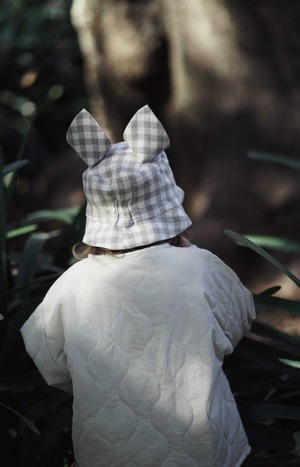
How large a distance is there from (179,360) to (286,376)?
773 millimetres

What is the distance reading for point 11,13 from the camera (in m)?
9.11

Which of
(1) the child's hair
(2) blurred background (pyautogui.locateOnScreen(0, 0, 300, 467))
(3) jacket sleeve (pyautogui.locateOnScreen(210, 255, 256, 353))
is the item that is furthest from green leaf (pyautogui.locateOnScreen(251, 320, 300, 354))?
(2) blurred background (pyautogui.locateOnScreen(0, 0, 300, 467))

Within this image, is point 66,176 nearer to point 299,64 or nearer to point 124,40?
point 124,40

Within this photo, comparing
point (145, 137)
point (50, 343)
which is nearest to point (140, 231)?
point (145, 137)

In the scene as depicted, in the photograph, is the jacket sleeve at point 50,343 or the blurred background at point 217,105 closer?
the jacket sleeve at point 50,343

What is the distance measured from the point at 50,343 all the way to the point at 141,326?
263mm

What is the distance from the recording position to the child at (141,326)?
2.12 m

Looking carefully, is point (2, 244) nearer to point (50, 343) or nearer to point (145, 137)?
point (50, 343)

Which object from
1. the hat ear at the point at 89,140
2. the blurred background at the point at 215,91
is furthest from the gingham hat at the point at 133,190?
the blurred background at the point at 215,91

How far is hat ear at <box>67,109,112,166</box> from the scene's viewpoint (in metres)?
2.24

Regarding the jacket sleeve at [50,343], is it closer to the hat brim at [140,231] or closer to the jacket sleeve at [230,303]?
the hat brim at [140,231]

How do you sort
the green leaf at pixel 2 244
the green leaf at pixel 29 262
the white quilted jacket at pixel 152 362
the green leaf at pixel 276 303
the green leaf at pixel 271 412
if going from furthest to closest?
the green leaf at pixel 29 262 → the green leaf at pixel 2 244 → the green leaf at pixel 276 303 → the green leaf at pixel 271 412 → the white quilted jacket at pixel 152 362

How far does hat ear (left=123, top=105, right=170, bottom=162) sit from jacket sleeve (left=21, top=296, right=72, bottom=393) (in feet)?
1.44

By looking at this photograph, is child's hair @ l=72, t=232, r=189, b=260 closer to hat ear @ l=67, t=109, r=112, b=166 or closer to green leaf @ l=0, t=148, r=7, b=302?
hat ear @ l=67, t=109, r=112, b=166
